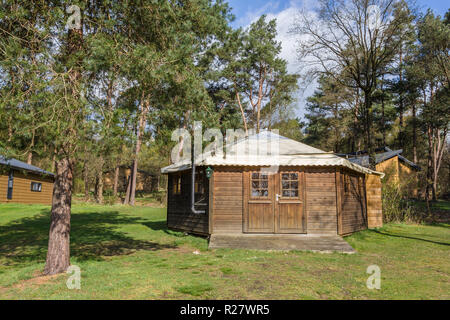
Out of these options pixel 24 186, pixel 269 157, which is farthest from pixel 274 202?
pixel 24 186

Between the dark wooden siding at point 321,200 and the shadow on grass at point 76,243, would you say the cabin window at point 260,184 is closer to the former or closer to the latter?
the dark wooden siding at point 321,200

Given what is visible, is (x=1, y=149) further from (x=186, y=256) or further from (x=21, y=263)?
(x=186, y=256)

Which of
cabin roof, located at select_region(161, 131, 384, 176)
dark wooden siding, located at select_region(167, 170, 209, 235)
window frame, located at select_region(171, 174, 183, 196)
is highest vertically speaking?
cabin roof, located at select_region(161, 131, 384, 176)

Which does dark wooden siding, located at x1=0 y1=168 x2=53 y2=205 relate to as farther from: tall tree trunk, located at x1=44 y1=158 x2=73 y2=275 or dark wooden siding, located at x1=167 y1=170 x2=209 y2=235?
tall tree trunk, located at x1=44 y1=158 x2=73 y2=275

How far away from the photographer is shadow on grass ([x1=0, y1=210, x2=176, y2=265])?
24.3ft

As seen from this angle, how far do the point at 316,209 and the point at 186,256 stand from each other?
4255mm

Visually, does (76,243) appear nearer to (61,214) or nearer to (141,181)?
(61,214)

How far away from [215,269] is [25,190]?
69.1 ft

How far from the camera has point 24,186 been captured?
2127 centimetres

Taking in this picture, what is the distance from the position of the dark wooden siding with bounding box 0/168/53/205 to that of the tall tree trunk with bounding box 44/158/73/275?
16335 millimetres

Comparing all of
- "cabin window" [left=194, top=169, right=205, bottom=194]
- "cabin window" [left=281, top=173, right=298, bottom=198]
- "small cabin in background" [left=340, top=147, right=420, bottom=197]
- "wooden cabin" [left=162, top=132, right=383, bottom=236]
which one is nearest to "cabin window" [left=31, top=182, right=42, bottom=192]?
"cabin window" [left=194, top=169, right=205, bottom=194]

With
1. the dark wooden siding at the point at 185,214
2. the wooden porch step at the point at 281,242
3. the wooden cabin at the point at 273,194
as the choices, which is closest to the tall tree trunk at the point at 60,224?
the wooden porch step at the point at 281,242

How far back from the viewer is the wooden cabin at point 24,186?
19359 mm

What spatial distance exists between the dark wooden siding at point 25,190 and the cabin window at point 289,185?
1717 centimetres
